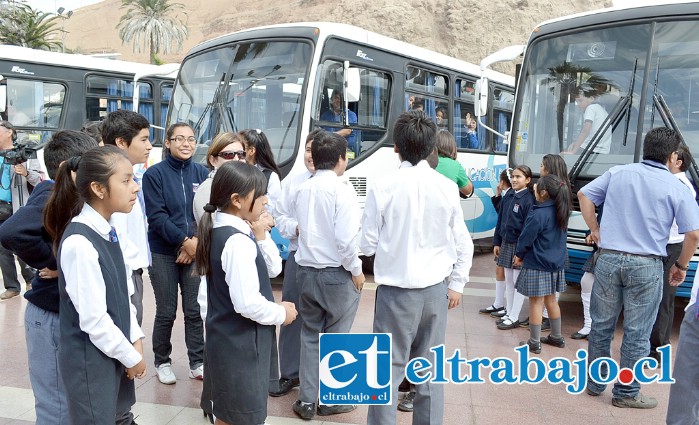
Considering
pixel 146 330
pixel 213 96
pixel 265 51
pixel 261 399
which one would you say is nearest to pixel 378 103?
pixel 265 51

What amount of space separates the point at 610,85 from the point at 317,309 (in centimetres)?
431

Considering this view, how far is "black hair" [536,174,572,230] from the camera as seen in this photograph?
5.70 metres

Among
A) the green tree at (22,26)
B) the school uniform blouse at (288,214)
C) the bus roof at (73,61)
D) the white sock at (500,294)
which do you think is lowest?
the white sock at (500,294)

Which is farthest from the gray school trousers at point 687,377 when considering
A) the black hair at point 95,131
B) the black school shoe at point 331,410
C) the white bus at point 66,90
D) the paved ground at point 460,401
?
the white bus at point 66,90

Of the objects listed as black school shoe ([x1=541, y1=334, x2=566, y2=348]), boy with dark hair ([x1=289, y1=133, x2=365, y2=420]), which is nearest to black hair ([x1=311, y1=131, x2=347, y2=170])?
boy with dark hair ([x1=289, y1=133, x2=365, y2=420])

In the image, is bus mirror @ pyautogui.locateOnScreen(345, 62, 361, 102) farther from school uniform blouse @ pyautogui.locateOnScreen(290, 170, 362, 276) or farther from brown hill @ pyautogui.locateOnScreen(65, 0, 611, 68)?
brown hill @ pyautogui.locateOnScreen(65, 0, 611, 68)

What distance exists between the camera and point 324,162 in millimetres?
4148

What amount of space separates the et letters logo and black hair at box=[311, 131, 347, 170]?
44.2 inches

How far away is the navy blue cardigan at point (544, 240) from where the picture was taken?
5.70 metres

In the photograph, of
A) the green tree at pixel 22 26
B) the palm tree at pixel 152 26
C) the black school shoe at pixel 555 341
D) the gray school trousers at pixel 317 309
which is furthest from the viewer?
the palm tree at pixel 152 26

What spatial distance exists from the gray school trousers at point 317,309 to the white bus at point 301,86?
3561 millimetres

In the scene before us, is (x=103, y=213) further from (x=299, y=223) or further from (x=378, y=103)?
(x=378, y=103)

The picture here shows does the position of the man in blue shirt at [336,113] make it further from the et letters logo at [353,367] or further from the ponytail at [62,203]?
the ponytail at [62,203]

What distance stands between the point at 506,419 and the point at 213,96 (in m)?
5.77
